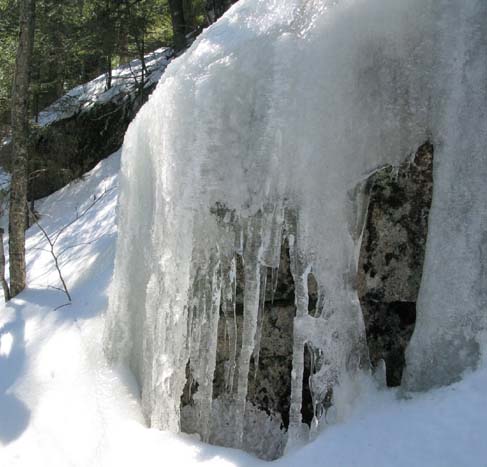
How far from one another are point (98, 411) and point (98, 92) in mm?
8603

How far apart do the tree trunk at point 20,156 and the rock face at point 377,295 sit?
307 cm

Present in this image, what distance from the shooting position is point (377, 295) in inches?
114

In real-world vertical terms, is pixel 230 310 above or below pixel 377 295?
below

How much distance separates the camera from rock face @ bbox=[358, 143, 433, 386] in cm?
278

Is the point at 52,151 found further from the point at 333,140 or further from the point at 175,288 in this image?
the point at 333,140

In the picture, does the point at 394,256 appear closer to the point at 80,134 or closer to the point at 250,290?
the point at 250,290

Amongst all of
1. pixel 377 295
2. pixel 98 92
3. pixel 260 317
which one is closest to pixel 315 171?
pixel 377 295

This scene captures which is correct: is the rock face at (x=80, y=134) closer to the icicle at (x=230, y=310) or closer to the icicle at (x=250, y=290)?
the icicle at (x=230, y=310)

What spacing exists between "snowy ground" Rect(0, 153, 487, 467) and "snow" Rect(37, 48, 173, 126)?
4448 mm

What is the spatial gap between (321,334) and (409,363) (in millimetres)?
415

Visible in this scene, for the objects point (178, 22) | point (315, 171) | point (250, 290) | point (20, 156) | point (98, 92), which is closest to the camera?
point (315, 171)

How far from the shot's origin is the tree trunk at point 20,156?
545cm

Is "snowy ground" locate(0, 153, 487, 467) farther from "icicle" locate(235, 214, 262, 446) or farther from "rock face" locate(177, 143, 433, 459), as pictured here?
"icicle" locate(235, 214, 262, 446)

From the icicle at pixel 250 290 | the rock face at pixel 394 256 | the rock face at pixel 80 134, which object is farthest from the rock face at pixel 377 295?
the rock face at pixel 80 134
